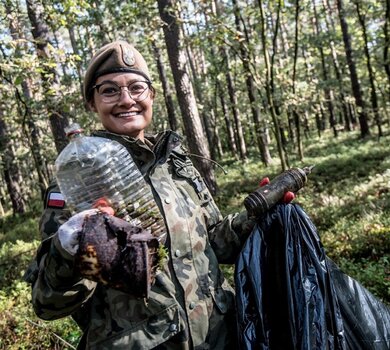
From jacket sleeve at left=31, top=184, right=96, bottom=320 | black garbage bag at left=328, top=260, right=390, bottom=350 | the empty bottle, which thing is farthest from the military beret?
black garbage bag at left=328, top=260, right=390, bottom=350

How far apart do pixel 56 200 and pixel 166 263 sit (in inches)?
24.6

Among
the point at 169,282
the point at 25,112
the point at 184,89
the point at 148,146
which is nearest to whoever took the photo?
the point at 169,282

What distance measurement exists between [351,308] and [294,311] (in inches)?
15.1

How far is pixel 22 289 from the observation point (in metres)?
6.70

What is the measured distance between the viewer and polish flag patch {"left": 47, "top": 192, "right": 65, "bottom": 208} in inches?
68.0

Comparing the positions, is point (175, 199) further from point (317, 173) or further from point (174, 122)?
point (174, 122)

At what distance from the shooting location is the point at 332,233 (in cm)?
674

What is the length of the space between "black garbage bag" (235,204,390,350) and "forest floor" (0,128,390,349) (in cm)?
273

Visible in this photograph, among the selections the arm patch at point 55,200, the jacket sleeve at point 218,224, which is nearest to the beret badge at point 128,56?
the jacket sleeve at point 218,224

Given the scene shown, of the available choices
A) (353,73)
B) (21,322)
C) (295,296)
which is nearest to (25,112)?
(21,322)

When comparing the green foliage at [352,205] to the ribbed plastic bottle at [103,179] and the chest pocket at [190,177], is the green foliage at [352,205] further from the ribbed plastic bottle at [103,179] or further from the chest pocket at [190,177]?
the ribbed plastic bottle at [103,179]

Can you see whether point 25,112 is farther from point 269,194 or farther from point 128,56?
point 269,194

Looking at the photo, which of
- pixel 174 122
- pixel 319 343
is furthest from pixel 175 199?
pixel 174 122

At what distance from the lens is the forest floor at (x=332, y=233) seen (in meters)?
5.00
